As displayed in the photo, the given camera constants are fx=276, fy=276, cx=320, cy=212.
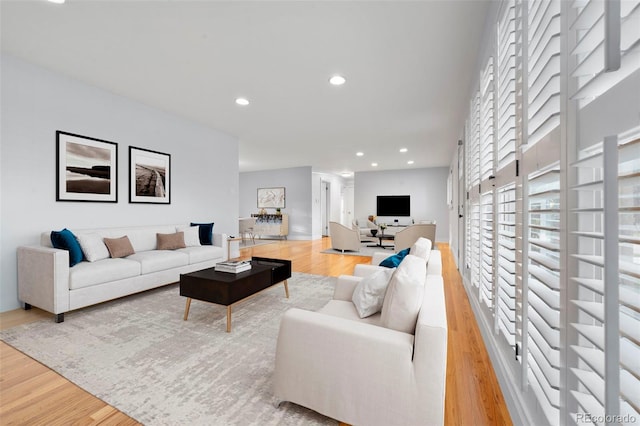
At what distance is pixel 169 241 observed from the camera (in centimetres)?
398

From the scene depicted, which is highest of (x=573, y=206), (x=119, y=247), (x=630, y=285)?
(x=573, y=206)

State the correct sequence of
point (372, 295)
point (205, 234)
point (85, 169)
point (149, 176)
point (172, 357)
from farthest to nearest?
point (205, 234), point (149, 176), point (85, 169), point (172, 357), point (372, 295)

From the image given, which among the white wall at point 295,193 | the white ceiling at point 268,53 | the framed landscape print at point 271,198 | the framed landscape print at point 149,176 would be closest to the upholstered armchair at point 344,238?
the white wall at point 295,193

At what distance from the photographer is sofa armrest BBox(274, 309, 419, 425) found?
1.23 metres

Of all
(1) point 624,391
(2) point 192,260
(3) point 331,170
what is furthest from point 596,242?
(3) point 331,170

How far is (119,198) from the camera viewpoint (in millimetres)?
3857

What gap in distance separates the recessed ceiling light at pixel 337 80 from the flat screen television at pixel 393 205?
278 inches

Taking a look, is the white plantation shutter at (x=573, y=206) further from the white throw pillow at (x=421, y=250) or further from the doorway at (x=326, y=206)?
the doorway at (x=326, y=206)

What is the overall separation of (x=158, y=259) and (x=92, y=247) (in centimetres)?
68

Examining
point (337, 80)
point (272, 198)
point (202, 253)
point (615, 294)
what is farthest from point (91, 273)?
point (272, 198)

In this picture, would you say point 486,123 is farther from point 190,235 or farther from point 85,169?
point 85,169

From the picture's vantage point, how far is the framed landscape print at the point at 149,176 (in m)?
4.02

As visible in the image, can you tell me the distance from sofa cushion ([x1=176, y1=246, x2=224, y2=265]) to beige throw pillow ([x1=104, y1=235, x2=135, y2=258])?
0.61 m

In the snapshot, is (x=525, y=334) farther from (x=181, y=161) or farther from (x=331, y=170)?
(x=331, y=170)
